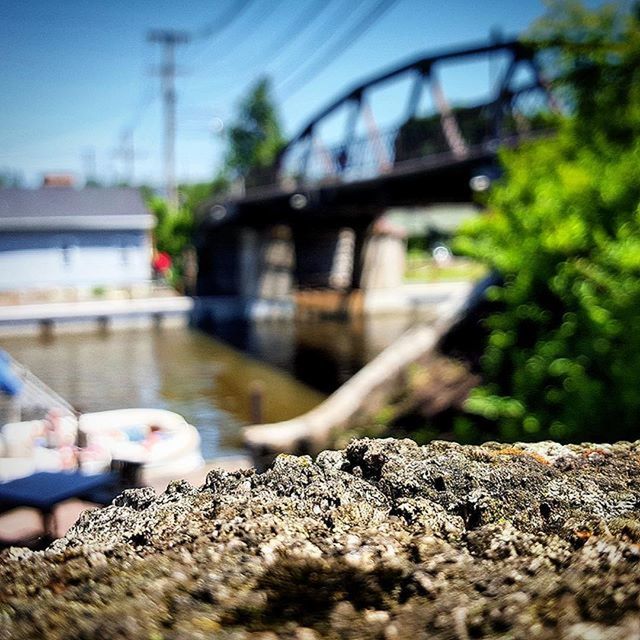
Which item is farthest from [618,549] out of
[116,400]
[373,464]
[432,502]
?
[116,400]

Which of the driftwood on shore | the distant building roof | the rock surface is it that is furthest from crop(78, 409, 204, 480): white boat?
the distant building roof

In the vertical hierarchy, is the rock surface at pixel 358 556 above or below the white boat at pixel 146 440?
above

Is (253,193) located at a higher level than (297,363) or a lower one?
higher

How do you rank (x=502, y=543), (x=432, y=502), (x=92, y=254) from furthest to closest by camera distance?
1. (x=92, y=254)
2. (x=432, y=502)
3. (x=502, y=543)

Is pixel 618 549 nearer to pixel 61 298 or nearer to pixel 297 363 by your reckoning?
pixel 297 363

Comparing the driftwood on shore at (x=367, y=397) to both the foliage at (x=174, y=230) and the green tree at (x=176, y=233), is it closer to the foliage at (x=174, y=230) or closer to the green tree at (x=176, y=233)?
the green tree at (x=176, y=233)

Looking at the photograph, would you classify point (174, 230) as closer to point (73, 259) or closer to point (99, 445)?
point (73, 259)

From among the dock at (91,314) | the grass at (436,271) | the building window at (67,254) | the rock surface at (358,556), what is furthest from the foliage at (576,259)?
the grass at (436,271)
